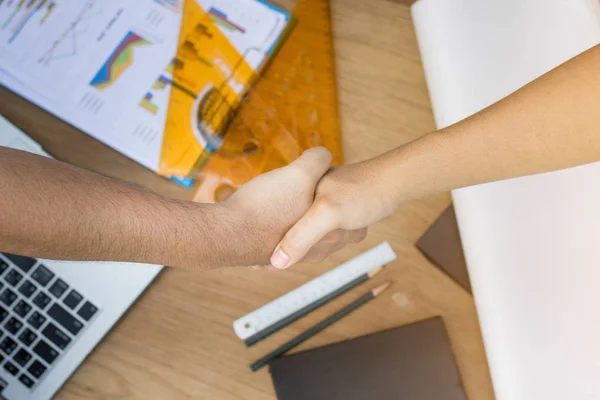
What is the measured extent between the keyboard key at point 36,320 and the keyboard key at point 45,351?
0.07 ft

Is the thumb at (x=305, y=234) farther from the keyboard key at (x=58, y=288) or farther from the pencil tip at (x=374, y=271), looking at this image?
the keyboard key at (x=58, y=288)

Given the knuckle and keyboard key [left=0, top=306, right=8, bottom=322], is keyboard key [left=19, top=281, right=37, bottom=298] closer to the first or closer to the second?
keyboard key [left=0, top=306, right=8, bottom=322]

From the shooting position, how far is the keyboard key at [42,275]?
2.04 feet

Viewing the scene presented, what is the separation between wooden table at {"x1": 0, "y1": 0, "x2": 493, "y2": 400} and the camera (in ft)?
2.08

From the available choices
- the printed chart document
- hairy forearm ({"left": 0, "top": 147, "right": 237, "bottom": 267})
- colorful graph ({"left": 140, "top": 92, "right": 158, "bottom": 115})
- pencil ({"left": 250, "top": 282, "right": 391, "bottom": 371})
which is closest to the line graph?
the printed chart document

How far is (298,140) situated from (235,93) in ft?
0.36

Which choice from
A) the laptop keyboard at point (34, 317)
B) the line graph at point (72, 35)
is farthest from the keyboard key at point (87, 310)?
the line graph at point (72, 35)

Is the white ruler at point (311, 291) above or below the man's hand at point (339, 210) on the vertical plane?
below

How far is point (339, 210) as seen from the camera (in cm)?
61

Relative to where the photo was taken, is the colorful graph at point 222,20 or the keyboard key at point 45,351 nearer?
the keyboard key at point 45,351

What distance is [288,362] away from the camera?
2.05 ft

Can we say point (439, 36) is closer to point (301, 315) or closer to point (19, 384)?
point (301, 315)

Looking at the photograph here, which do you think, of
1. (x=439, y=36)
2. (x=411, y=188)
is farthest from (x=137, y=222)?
(x=439, y=36)

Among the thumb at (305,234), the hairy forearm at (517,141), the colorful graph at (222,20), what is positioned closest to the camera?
the hairy forearm at (517,141)
